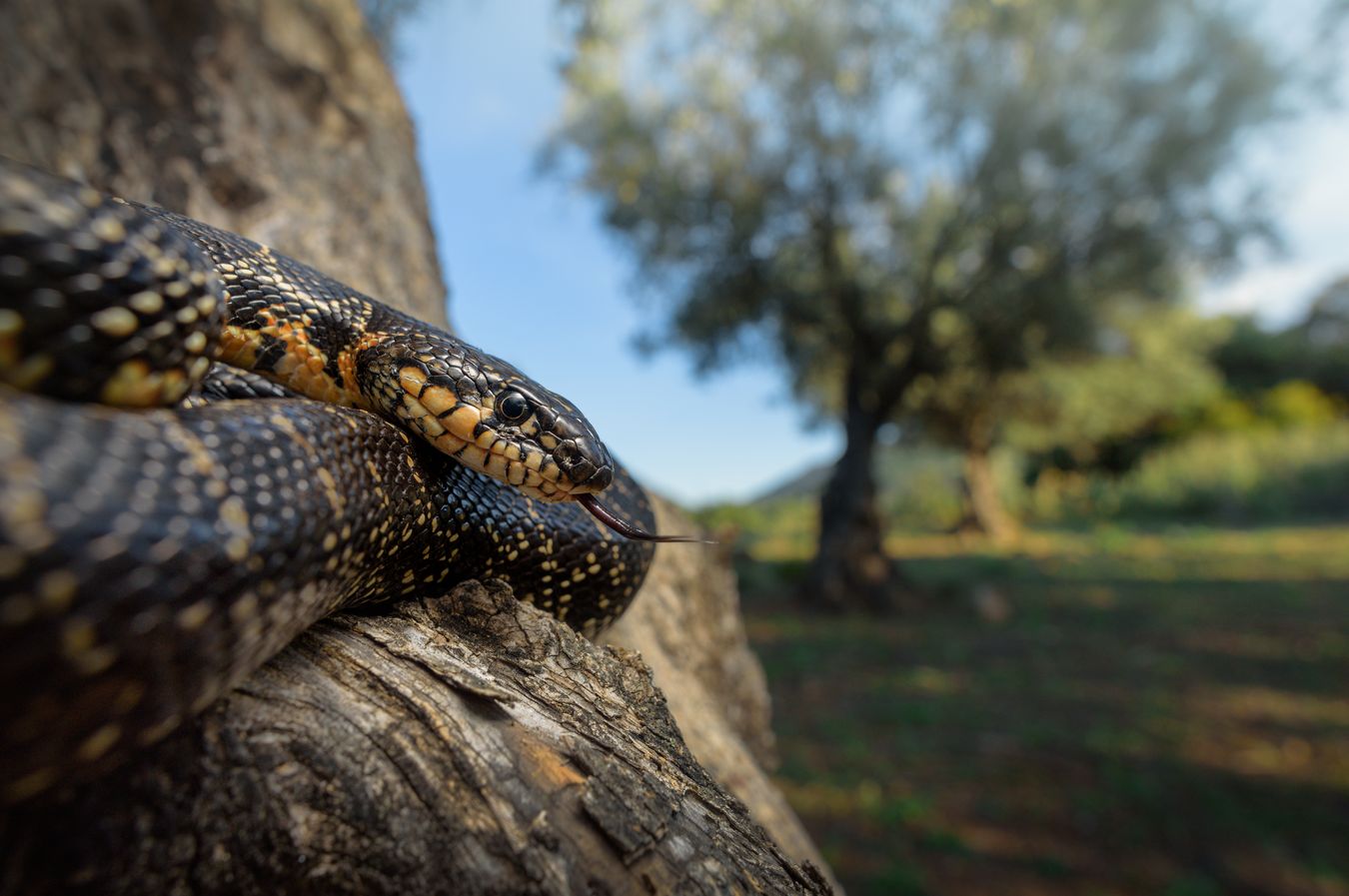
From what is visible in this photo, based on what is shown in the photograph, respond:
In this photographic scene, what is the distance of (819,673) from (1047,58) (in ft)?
48.5

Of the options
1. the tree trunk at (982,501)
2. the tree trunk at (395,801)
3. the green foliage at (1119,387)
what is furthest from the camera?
the tree trunk at (982,501)

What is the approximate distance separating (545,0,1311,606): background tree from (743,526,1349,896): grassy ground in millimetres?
4541

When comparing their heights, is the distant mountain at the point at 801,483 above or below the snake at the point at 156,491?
above

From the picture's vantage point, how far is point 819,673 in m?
12.9

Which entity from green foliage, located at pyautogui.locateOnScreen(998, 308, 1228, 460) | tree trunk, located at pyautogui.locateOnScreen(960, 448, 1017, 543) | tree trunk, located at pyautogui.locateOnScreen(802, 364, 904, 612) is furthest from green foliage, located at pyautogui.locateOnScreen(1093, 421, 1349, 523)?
tree trunk, located at pyautogui.locateOnScreen(802, 364, 904, 612)

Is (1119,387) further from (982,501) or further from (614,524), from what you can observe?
(614,524)

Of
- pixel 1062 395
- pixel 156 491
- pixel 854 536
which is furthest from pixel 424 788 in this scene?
pixel 1062 395

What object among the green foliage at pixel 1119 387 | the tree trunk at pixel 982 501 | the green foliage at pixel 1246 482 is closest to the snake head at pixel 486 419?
the green foliage at pixel 1119 387

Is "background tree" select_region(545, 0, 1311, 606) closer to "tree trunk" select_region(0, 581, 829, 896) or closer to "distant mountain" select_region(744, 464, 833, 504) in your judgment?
"tree trunk" select_region(0, 581, 829, 896)

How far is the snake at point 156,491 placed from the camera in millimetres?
1200

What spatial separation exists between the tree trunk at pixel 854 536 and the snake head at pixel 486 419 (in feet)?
55.4

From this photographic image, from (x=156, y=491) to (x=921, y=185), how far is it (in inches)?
815

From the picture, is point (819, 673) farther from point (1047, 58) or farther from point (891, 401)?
point (1047, 58)

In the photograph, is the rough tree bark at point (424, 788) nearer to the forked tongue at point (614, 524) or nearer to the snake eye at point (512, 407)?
the forked tongue at point (614, 524)
